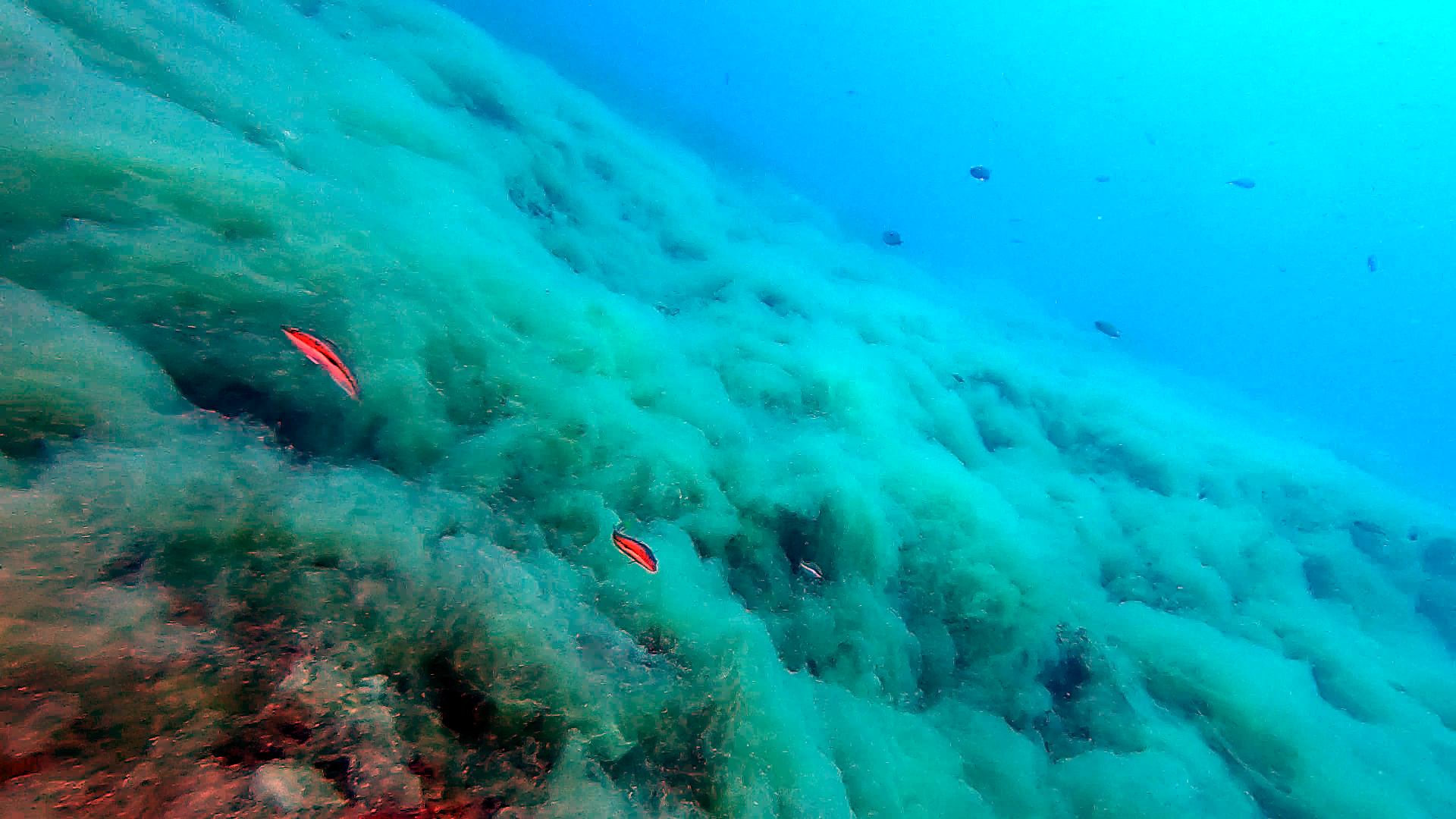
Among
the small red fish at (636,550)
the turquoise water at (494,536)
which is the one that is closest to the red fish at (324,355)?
the turquoise water at (494,536)

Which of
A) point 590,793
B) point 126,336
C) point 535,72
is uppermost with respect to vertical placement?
point 535,72

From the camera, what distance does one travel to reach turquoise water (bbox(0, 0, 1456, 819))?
1.67m

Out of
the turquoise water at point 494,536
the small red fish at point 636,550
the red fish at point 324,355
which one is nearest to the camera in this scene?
the turquoise water at point 494,536

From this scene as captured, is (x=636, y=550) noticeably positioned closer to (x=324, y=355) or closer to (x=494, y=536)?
(x=494, y=536)

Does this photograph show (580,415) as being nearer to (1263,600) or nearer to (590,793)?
(590,793)

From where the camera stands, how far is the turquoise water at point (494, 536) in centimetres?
167

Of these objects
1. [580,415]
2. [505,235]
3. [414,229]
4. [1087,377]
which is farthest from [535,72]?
[1087,377]

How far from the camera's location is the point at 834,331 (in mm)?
6918

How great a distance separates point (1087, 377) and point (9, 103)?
14.3 metres

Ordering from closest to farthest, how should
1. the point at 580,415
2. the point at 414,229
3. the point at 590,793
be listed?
the point at 590,793, the point at 580,415, the point at 414,229

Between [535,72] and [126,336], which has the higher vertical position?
[535,72]

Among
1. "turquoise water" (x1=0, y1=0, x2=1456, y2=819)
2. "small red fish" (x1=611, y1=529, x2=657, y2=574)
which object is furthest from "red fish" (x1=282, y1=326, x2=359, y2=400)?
"small red fish" (x1=611, y1=529, x2=657, y2=574)

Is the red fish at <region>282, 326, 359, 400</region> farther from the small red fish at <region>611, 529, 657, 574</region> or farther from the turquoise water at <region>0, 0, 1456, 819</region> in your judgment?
the small red fish at <region>611, 529, 657, 574</region>

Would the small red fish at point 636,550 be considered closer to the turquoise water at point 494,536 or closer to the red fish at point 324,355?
the turquoise water at point 494,536
